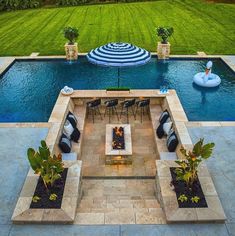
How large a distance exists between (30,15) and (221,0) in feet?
83.0

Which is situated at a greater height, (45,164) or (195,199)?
(45,164)

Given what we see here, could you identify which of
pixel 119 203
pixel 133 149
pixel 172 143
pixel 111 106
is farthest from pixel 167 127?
pixel 119 203

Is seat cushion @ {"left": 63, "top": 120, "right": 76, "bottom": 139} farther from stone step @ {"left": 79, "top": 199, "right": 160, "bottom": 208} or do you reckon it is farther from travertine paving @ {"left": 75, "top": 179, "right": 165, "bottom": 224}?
stone step @ {"left": 79, "top": 199, "right": 160, "bottom": 208}

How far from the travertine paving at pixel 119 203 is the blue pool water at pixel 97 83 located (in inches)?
234

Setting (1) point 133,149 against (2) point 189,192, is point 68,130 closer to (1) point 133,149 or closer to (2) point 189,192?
(1) point 133,149

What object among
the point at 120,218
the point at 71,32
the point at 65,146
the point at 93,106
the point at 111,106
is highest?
the point at 71,32

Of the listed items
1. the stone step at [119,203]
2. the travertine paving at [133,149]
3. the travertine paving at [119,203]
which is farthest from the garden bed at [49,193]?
the travertine paving at [133,149]

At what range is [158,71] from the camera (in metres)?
23.6

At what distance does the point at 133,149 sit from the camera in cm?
1562

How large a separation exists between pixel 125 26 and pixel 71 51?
34.6ft

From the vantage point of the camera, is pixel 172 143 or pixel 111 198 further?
pixel 172 143

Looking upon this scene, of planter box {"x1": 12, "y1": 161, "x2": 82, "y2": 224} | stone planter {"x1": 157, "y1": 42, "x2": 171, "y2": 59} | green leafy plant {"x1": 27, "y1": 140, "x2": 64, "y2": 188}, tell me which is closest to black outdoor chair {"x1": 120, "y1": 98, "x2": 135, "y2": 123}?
planter box {"x1": 12, "y1": 161, "x2": 82, "y2": 224}

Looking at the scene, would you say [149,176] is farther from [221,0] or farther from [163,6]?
[221,0]

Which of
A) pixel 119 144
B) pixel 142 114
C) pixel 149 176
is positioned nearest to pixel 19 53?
pixel 142 114
